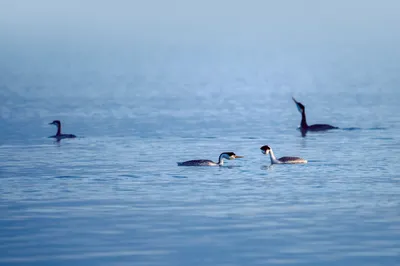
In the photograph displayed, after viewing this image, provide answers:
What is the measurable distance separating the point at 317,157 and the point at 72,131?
13241 millimetres

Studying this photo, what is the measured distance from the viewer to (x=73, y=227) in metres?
22.0

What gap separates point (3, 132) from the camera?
4288 centimetres

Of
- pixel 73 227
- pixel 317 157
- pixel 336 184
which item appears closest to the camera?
pixel 73 227

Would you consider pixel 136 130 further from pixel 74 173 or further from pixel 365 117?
pixel 74 173

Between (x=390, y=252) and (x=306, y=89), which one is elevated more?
(x=306, y=89)

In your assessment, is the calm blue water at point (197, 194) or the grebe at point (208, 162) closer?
the calm blue water at point (197, 194)

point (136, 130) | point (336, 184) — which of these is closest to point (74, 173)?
point (336, 184)

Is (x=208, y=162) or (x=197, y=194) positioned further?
(x=208, y=162)

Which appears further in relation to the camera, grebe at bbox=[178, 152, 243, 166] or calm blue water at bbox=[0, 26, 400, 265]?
grebe at bbox=[178, 152, 243, 166]

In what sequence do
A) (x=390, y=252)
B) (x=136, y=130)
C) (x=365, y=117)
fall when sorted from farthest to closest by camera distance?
(x=365, y=117)
(x=136, y=130)
(x=390, y=252)

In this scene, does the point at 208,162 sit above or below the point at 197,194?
above

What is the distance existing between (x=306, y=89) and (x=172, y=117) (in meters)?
32.5

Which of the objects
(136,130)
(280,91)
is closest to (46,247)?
(136,130)

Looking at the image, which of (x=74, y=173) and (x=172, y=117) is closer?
(x=74, y=173)
